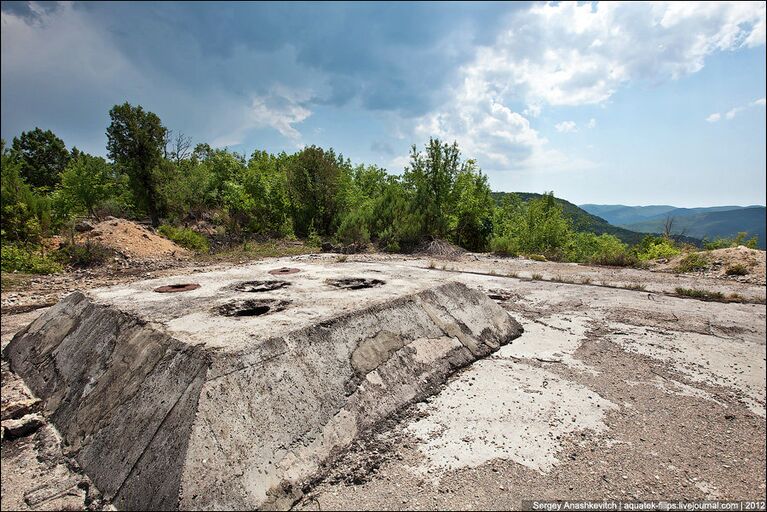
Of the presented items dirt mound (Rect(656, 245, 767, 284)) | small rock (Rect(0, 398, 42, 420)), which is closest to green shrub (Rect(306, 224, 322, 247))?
small rock (Rect(0, 398, 42, 420))

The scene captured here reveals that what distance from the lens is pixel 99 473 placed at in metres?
2.33

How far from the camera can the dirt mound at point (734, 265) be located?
34.4 ft

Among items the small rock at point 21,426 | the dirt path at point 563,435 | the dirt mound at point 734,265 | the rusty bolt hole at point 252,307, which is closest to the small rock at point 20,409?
the small rock at point 21,426

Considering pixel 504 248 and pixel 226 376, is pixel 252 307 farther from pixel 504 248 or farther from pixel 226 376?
pixel 504 248

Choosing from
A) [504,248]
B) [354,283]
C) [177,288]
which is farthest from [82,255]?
[504,248]

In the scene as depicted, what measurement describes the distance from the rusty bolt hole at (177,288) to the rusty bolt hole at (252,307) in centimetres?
112

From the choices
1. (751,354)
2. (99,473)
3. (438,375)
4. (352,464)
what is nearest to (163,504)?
(99,473)

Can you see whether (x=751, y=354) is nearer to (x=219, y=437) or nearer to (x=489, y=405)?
(x=489, y=405)

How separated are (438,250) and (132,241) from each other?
11.5 m

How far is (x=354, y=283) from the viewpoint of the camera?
17.7ft

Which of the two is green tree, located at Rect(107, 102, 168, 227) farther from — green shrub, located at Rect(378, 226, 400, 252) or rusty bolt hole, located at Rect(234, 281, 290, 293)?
rusty bolt hole, located at Rect(234, 281, 290, 293)

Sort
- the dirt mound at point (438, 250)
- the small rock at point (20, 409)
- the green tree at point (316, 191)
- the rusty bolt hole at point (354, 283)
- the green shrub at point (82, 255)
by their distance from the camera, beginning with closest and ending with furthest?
the small rock at point (20, 409)
the rusty bolt hole at point (354, 283)
the green shrub at point (82, 255)
the dirt mound at point (438, 250)
the green tree at point (316, 191)

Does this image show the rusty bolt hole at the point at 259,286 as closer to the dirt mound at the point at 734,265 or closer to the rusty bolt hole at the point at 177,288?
the rusty bolt hole at the point at 177,288

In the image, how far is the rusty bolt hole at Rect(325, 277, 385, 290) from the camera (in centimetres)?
520
